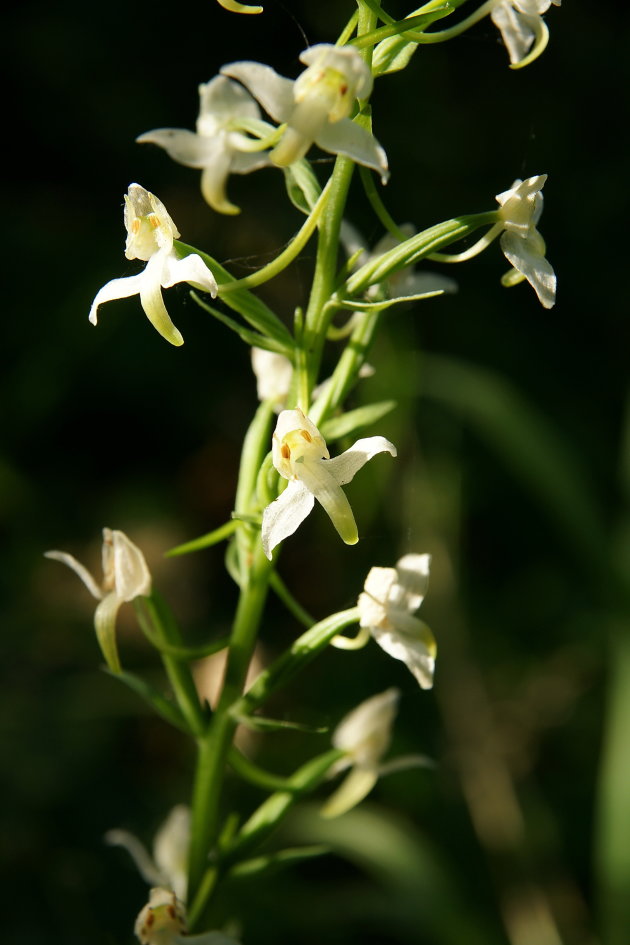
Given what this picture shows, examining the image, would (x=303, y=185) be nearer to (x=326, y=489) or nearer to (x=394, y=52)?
(x=394, y=52)

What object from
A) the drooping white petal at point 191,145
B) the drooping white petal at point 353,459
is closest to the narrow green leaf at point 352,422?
the drooping white petal at point 353,459

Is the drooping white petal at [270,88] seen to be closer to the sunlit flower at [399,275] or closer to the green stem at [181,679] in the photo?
the sunlit flower at [399,275]

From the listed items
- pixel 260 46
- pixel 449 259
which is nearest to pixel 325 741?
pixel 449 259

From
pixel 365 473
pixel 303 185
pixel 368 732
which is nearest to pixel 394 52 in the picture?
Answer: pixel 303 185

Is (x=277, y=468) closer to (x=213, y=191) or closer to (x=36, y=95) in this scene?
(x=213, y=191)

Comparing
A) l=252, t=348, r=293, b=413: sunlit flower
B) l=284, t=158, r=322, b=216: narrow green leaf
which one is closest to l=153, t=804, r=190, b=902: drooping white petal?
l=252, t=348, r=293, b=413: sunlit flower
